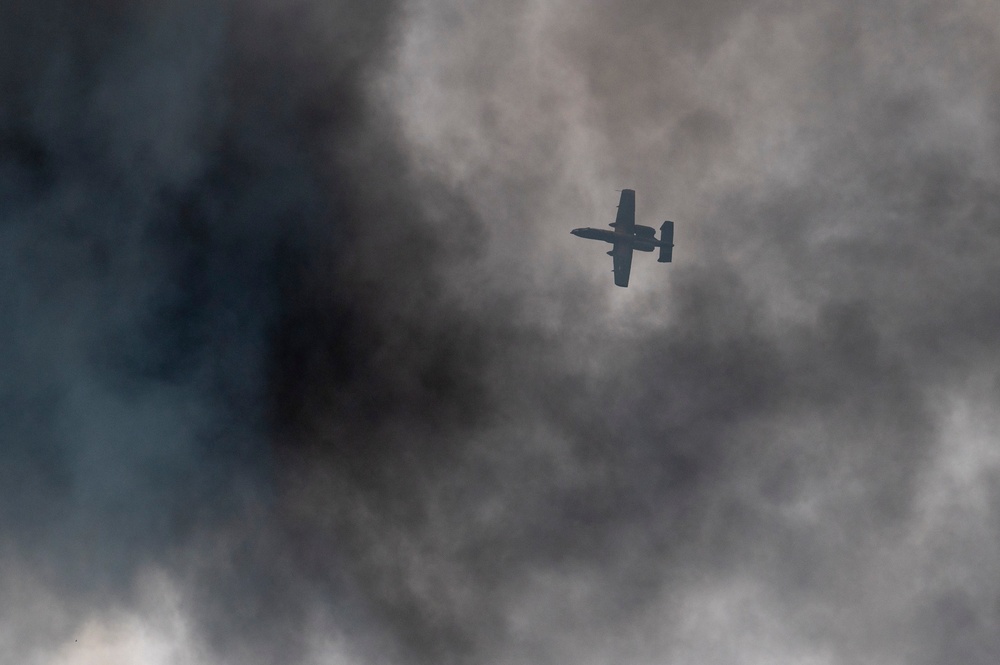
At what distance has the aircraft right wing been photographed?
510ft

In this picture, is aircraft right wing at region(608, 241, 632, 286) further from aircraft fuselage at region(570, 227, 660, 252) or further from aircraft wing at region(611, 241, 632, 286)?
aircraft fuselage at region(570, 227, 660, 252)

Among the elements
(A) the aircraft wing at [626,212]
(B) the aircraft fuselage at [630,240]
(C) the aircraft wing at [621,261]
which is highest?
(A) the aircraft wing at [626,212]

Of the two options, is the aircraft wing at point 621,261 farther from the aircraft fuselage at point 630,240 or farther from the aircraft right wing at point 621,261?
the aircraft fuselage at point 630,240

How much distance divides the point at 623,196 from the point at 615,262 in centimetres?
1392

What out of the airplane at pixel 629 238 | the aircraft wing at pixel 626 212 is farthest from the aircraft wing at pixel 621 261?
the aircraft wing at pixel 626 212

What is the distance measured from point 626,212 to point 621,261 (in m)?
10.3

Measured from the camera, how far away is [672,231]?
154125 mm

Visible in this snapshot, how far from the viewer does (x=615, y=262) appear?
6176 inches

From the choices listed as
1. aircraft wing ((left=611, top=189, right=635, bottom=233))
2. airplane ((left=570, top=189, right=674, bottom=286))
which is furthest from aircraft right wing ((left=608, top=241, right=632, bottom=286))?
aircraft wing ((left=611, top=189, right=635, bottom=233))

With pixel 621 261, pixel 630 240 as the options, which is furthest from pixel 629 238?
pixel 621 261

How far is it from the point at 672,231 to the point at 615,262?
13363 millimetres

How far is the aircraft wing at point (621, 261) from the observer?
155500 mm

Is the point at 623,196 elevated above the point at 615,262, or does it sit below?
above

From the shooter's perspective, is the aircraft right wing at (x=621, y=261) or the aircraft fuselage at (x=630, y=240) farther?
the aircraft right wing at (x=621, y=261)
